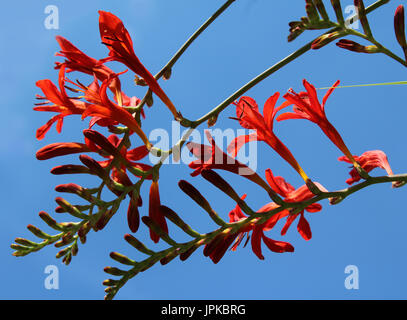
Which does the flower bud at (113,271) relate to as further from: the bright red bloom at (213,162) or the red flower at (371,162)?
the red flower at (371,162)

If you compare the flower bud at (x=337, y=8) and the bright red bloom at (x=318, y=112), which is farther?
the bright red bloom at (x=318, y=112)

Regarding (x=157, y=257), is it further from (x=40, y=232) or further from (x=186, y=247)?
(x=40, y=232)

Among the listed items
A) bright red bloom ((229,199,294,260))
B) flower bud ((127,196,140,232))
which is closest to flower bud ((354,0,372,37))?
bright red bloom ((229,199,294,260))

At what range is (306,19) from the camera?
47.4 inches

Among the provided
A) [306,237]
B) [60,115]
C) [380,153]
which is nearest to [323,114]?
[380,153]

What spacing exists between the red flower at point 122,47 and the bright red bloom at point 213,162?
0.21 metres

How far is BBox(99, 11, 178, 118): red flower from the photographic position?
4.69 ft

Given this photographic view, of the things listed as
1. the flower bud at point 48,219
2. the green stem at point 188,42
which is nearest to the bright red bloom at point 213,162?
the green stem at point 188,42

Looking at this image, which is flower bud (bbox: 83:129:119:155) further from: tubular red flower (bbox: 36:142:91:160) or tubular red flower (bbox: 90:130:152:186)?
tubular red flower (bbox: 36:142:91:160)

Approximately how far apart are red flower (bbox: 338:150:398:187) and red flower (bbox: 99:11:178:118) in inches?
25.6

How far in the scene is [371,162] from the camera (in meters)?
Result: 1.49

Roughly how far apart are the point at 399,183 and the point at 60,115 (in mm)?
1197

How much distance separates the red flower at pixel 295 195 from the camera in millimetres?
1421

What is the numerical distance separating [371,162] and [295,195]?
305mm
